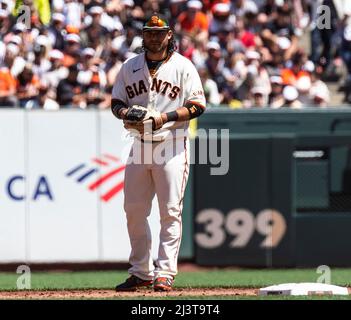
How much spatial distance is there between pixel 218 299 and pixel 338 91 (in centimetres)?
997

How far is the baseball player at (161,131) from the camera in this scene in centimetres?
962

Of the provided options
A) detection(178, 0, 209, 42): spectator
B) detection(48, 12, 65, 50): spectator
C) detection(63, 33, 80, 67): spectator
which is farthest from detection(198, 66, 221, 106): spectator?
detection(48, 12, 65, 50): spectator

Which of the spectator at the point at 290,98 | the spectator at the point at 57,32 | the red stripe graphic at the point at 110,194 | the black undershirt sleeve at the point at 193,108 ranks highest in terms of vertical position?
the spectator at the point at 57,32

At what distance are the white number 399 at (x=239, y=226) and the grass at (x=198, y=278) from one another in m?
0.39

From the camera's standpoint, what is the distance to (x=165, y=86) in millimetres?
9672

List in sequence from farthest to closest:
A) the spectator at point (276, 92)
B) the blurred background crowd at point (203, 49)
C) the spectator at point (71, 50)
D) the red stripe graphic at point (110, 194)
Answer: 1. the spectator at point (71, 50)
2. the spectator at point (276, 92)
3. the blurred background crowd at point (203, 49)
4. the red stripe graphic at point (110, 194)

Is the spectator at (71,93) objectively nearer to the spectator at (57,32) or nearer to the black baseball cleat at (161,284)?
the spectator at (57,32)

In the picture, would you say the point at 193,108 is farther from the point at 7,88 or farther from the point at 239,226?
the point at 7,88

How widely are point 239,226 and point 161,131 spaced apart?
551 centimetres

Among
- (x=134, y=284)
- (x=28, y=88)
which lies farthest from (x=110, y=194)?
(x=134, y=284)

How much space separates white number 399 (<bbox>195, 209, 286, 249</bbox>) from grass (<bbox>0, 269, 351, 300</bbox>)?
15.4 inches

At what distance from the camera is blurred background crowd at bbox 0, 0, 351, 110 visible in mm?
16031

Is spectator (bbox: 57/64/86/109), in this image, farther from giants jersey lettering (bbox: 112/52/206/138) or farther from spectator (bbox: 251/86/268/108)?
giants jersey lettering (bbox: 112/52/206/138)

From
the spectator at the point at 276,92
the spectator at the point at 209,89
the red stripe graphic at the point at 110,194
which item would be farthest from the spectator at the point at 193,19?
the red stripe graphic at the point at 110,194
